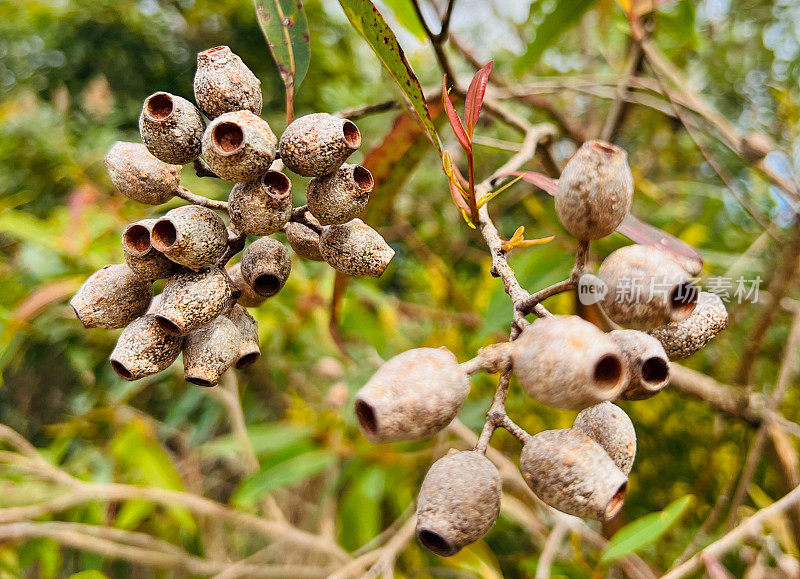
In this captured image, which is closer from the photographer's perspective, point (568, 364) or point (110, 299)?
point (568, 364)

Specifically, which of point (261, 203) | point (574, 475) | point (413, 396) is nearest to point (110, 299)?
point (261, 203)

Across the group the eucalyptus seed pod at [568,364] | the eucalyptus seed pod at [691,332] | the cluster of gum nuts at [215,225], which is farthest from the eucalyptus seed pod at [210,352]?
the eucalyptus seed pod at [691,332]

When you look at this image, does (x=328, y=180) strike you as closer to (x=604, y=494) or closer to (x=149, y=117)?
(x=149, y=117)

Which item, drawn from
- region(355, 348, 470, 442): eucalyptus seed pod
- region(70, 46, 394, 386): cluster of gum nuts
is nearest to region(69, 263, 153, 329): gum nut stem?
region(70, 46, 394, 386): cluster of gum nuts

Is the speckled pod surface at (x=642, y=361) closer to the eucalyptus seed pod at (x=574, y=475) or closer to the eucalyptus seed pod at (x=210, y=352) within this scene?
the eucalyptus seed pod at (x=574, y=475)

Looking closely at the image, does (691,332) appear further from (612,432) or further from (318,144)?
(318,144)

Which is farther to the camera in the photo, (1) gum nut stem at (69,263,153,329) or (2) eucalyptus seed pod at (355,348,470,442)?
(1) gum nut stem at (69,263,153,329)

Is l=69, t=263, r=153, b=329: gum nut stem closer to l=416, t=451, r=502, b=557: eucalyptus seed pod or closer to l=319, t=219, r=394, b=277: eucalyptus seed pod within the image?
l=319, t=219, r=394, b=277: eucalyptus seed pod
